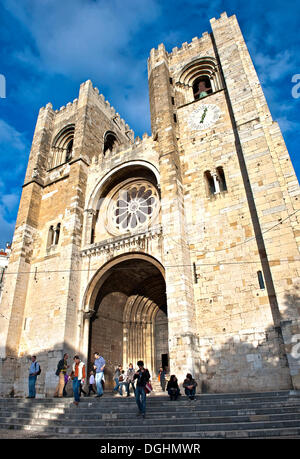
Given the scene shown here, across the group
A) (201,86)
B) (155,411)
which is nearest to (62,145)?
(201,86)

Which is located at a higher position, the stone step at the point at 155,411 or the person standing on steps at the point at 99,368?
the person standing on steps at the point at 99,368

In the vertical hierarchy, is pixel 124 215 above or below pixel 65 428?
above

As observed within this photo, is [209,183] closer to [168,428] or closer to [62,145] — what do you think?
[168,428]

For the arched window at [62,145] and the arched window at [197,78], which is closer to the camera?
the arched window at [197,78]

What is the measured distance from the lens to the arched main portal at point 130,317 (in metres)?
13.2

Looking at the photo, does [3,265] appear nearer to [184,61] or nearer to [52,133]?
[52,133]

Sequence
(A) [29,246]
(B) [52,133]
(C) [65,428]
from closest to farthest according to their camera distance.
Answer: (C) [65,428]
(A) [29,246]
(B) [52,133]

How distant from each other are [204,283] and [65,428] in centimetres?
601

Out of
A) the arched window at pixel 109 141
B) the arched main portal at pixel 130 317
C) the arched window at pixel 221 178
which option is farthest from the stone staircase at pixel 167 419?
the arched window at pixel 109 141

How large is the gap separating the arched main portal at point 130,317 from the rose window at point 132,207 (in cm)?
214

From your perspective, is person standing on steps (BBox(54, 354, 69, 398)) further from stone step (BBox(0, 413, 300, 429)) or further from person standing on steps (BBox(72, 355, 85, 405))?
stone step (BBox(0, 413, 300, 429))

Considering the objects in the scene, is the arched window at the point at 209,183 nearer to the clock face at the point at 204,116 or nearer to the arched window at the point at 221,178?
the arched window at the point at 221,178

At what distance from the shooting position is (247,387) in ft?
28.7
